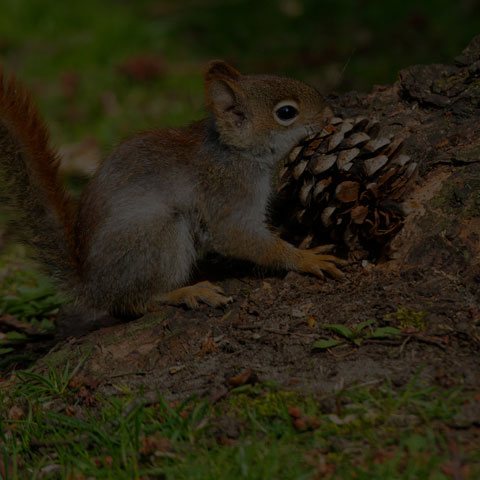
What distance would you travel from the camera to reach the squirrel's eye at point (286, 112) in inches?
120

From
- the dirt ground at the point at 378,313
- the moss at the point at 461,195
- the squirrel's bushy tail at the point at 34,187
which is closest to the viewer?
the dirt ground at the point at 378,313

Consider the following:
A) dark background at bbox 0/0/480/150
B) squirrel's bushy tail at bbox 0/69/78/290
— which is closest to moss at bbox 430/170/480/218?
squirrel's bushy tail at bbox 0/69/78/290

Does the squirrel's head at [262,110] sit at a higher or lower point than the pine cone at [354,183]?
higher

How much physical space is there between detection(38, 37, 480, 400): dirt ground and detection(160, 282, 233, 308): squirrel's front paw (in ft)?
0.15

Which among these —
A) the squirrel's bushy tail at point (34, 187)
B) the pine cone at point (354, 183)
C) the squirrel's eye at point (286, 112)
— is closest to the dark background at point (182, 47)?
the squirrel's bushy tail at point (34, 187)

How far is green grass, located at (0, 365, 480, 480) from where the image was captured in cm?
180

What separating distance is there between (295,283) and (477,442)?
1.11 metres

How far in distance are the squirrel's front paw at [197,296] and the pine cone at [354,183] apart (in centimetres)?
49

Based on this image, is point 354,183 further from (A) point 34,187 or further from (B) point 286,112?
(A) point 34,187

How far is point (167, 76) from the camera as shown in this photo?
6.41 meters

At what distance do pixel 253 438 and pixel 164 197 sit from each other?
4.40 ft

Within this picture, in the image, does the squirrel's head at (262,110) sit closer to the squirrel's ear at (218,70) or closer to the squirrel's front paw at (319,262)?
the squirrel's ear at (218,70)

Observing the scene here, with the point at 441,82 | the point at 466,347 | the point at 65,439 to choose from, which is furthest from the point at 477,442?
the point at 441,82

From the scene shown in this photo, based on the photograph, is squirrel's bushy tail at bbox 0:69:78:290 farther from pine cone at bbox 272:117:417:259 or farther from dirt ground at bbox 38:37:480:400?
pine cone at bbox 272:117:417:259
